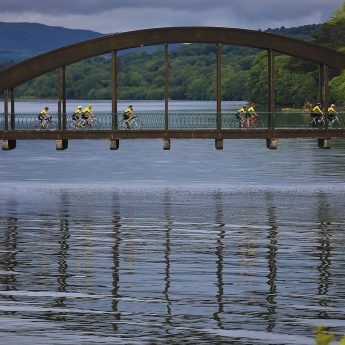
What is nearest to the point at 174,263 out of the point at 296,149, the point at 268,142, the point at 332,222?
the point at 332,222

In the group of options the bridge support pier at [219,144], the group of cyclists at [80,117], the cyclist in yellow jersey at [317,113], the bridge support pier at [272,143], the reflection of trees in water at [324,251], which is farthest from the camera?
the group of cyclists at [80,117]

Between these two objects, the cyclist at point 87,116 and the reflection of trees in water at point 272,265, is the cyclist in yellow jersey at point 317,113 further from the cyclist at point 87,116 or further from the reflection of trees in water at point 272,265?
the reflection of trees in water at point 272,265

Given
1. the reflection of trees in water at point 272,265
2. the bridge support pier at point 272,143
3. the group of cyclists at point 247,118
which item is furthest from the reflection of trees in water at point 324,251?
the group of cyclists at point 247,118

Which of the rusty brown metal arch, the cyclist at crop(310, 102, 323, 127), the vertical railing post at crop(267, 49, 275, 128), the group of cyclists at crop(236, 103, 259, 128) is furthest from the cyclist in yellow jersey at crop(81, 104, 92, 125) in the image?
the cyclist at crop(310, 102, 323, 127)

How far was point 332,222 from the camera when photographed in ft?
164

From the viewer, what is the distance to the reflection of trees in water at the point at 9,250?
3316 cm

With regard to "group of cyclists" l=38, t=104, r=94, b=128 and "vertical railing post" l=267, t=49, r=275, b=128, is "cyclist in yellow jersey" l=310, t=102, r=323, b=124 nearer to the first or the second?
"vertical railing post" l=267, t=49, r=275, b=128

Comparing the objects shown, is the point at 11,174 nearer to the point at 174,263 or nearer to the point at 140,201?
the point at 140,201

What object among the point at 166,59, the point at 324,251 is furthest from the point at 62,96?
the point at 324,251

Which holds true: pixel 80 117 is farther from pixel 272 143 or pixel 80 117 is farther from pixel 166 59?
pixel 272 143

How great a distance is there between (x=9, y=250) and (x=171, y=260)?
553 centimetres

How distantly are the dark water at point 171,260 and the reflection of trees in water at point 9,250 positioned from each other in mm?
49

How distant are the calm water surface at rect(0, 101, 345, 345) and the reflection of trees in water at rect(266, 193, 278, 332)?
0.16 feet

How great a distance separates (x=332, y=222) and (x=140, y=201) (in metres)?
13.3
